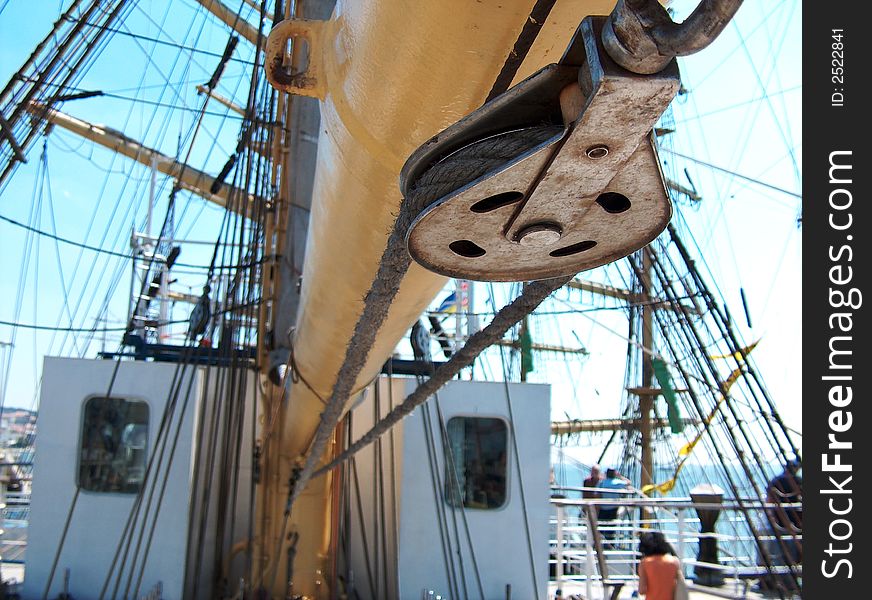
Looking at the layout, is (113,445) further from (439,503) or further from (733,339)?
(733,339)

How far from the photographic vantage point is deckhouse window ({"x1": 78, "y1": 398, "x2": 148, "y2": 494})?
604 centimetres

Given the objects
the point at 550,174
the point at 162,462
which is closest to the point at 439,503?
the point at 162,462

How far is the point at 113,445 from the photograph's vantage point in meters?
6.11

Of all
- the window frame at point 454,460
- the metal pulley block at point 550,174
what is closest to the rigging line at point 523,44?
the metal pulley block at point 550,174

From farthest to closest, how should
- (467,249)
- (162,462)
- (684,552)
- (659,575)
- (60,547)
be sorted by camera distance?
(684,552) < (162,462) < (60,547) < (659,575) < (467,249)

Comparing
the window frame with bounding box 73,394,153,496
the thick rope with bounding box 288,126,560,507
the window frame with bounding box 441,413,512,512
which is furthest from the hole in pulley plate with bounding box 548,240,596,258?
the window frame with bounding box 73,394,153,496

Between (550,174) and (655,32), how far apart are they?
0.21m

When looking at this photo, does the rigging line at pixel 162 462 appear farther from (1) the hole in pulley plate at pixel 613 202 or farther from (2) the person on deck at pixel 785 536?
(2) the person on deck at pixel 785 536

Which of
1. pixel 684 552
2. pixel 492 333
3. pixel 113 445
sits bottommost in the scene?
pixel 684 552

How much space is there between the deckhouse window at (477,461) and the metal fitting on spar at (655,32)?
5930 mm

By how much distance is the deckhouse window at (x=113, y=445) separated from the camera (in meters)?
6.04

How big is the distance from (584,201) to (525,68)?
334 millimetres

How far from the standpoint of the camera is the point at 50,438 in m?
6.07
